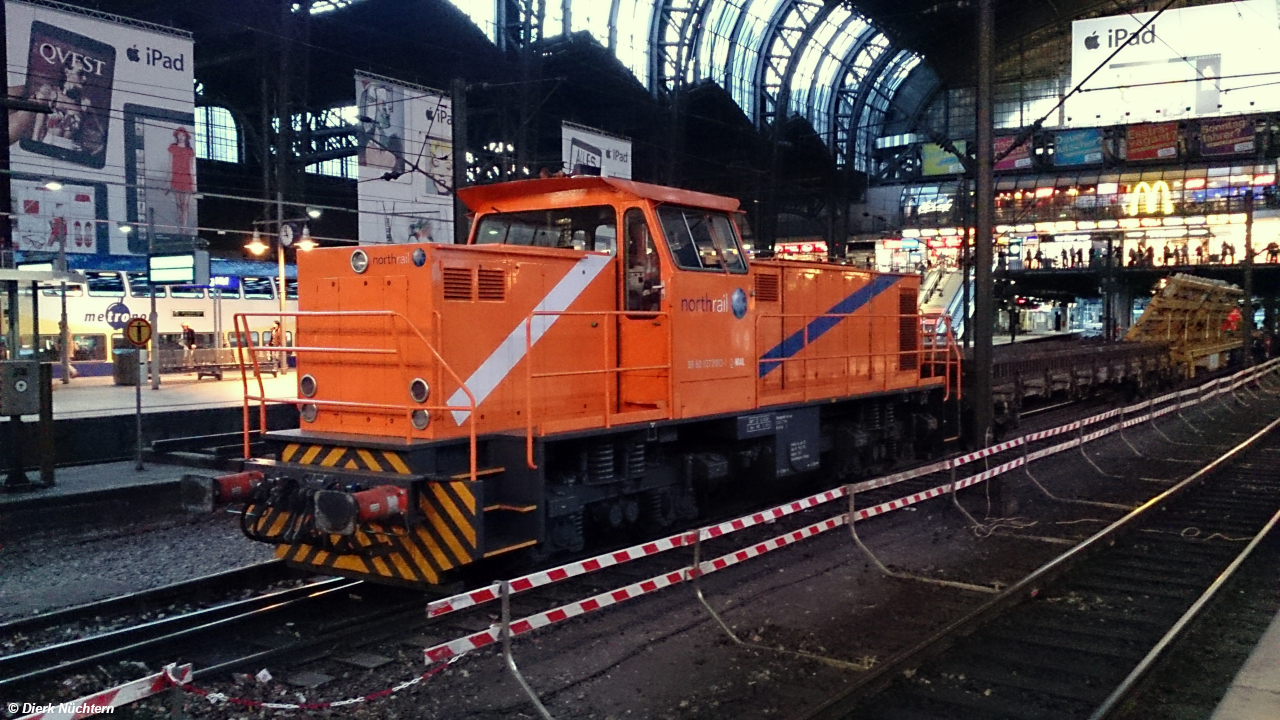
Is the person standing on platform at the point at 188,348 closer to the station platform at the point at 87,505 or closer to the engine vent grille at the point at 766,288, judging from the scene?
the station platform at the point at 87,505

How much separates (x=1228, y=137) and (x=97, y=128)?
56749 mm

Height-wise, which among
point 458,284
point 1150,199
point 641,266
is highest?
point 1150,199

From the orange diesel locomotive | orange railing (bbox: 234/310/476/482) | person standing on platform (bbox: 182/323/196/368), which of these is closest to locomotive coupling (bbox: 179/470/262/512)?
the orange diesel locomotive

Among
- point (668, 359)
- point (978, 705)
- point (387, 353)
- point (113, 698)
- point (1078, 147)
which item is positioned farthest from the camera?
point (1078, 147)

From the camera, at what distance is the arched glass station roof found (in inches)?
1484

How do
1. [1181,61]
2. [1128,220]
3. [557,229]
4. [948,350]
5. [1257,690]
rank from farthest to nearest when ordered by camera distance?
[1128,220] < [1181,61] < [948,350] < [557,229] < [1257,690]

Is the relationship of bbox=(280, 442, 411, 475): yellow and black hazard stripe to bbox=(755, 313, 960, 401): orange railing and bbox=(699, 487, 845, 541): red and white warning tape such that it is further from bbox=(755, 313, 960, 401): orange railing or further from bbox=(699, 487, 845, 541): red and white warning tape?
bbox=(755, 313, 960, 401): orange railing

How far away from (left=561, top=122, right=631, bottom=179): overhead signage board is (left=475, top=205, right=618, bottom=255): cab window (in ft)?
52.6

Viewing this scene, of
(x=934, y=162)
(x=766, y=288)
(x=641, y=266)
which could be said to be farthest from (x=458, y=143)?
(x=934, y=162)

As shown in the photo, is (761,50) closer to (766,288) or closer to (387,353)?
(766,288)

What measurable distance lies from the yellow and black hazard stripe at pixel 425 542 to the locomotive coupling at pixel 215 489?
54 cm

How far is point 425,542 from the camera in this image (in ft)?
21.7

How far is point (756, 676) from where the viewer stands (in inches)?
225

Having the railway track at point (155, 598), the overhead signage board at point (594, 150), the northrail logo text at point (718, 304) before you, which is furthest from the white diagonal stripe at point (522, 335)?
the overhead signage board at point (594, 150)
